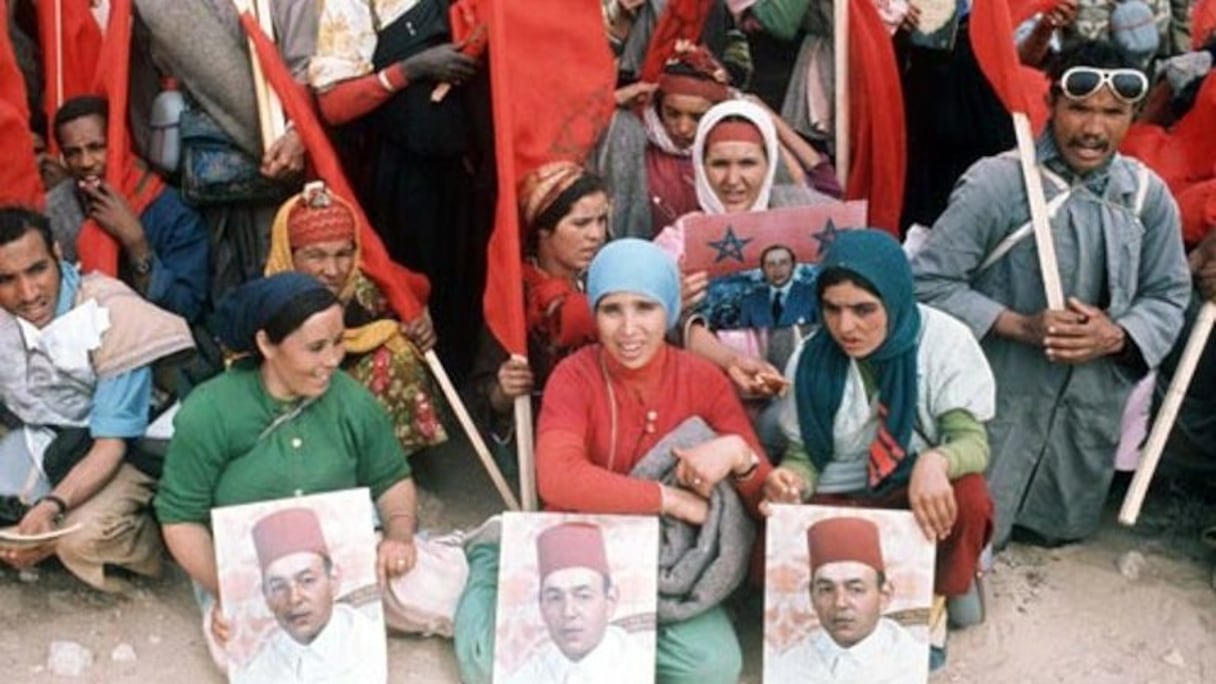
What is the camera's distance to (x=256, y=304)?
3879 mm

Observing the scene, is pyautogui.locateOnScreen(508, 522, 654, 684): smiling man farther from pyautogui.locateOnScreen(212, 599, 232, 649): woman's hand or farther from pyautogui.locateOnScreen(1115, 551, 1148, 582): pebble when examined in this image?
pyautogui.locateOnScreen(1115, 551, 1148, 582): pebble

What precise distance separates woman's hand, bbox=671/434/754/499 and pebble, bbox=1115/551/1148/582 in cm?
144

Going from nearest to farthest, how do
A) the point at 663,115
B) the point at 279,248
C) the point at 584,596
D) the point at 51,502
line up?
the point at 584,596 → the point at 51,502 → the point at 279,248 → the point at 663,115

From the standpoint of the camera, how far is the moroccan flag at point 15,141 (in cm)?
454

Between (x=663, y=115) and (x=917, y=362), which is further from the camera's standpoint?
(x=663, y=115)

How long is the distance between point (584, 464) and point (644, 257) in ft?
1.90

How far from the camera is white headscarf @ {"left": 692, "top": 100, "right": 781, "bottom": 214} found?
14.6 feet

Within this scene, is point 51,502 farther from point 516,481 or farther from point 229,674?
point 516,481

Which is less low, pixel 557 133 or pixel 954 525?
pixel 557 133

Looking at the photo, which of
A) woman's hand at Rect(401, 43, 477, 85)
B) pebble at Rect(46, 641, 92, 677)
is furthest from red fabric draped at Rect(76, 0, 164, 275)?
pebble at Rect(46, 641, 92, 677)

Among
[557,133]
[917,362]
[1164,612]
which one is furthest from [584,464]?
[1164,612]

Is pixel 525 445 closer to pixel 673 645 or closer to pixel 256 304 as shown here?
pixel 673 645

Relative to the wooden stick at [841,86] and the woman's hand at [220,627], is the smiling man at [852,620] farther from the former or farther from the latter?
the wooden stick at [841,86]

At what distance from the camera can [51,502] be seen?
4.16 metres
